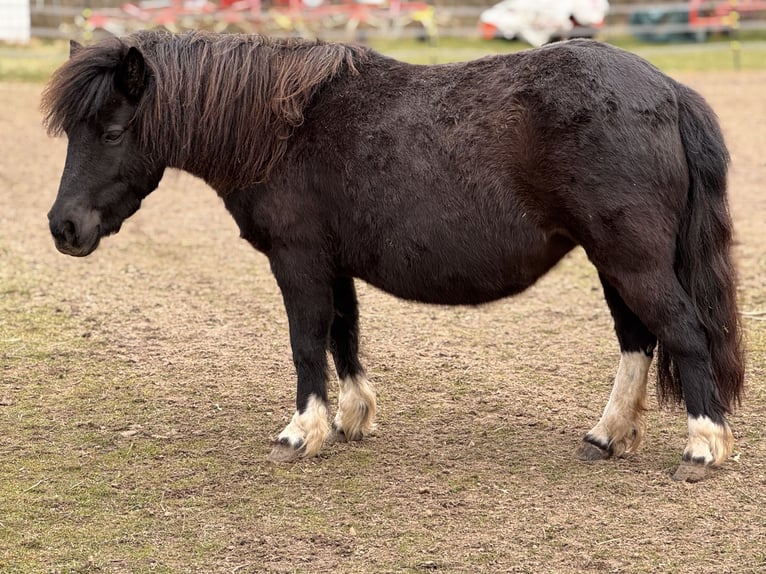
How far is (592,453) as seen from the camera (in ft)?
15.1

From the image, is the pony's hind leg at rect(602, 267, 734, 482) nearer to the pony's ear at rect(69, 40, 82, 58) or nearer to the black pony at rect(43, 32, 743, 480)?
the black pony at rect(43, 32, 743, 480)

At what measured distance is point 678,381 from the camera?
4.43m

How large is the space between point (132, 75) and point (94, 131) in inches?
12.1

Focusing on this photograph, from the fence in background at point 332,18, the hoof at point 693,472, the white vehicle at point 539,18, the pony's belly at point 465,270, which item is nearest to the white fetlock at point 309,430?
the pony's belly at point 465,270

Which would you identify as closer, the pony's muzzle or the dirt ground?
the dirt ground

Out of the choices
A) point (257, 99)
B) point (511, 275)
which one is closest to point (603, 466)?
point (511, 275)

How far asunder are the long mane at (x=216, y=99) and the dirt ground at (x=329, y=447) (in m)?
1.41

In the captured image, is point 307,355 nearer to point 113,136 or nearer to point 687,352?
point 113,136

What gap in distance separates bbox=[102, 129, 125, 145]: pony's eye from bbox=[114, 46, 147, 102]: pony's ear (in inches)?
6.4

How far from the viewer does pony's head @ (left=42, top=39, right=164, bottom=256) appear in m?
4.35

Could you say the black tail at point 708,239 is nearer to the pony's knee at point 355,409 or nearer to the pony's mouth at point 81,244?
the pony's knee at point 355,409

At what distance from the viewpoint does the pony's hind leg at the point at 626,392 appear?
4.52 metres

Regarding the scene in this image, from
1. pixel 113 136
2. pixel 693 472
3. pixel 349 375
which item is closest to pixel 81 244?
pixel 113 136

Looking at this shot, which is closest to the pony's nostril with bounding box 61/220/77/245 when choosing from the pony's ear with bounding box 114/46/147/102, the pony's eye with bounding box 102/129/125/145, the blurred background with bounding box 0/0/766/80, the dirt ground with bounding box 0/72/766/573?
the pony's eye with bounding box 102/129/125/145
